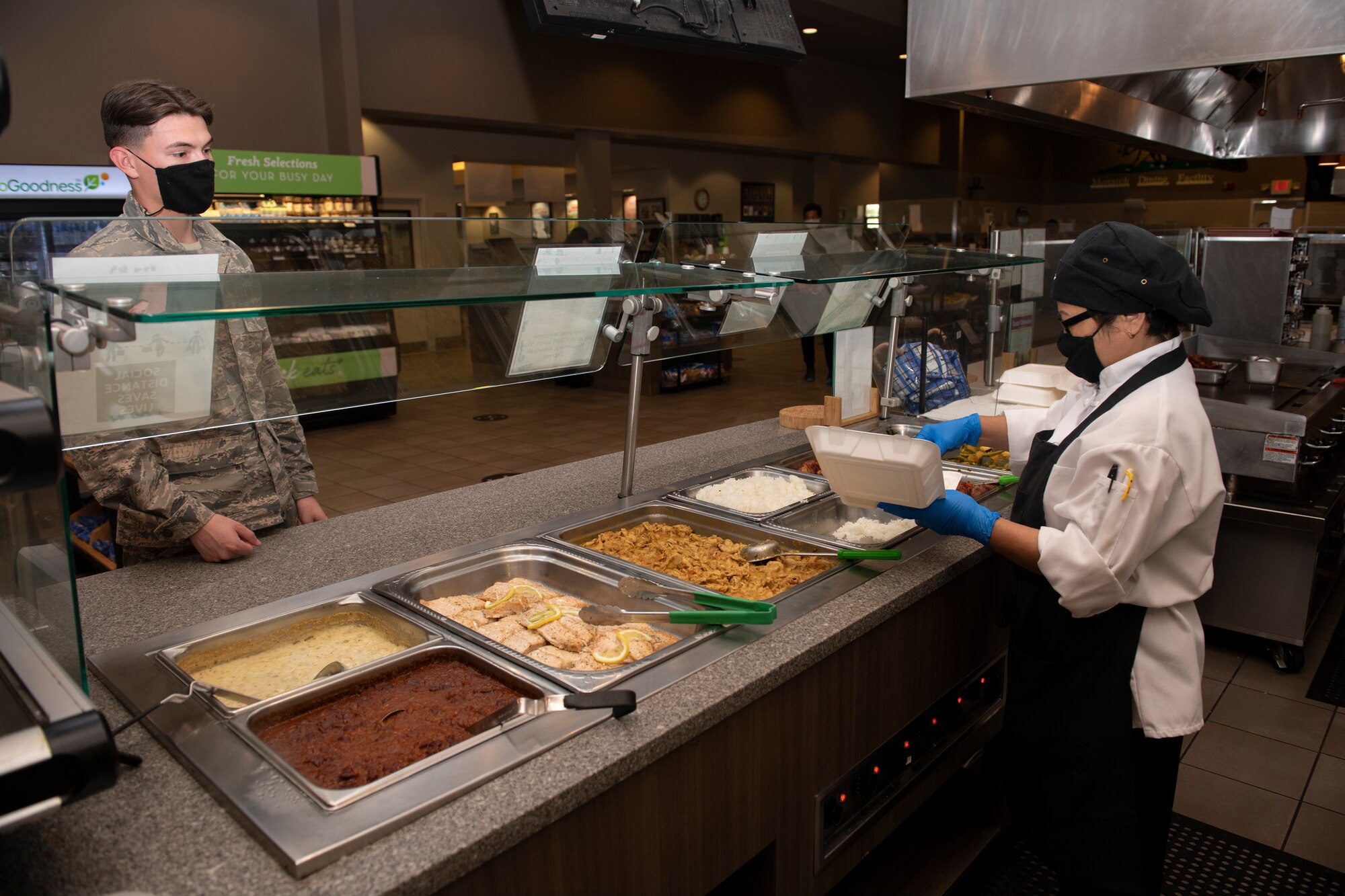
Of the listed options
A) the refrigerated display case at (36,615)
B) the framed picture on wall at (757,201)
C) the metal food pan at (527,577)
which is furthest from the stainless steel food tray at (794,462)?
the framed picture on wall at (757,201)

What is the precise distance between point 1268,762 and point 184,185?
3650 millimetres

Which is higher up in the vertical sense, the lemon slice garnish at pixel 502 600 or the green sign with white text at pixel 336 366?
the green sign with white text at pixel 336 366

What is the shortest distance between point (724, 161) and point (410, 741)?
13.7m

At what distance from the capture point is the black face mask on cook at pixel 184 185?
199cm

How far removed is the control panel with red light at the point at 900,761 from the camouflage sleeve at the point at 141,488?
149 centimetres

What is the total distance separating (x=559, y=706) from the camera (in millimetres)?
1338

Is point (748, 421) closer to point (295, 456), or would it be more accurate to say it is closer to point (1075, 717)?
point (295, 456)

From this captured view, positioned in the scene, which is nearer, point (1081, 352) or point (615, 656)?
point (615, 656)

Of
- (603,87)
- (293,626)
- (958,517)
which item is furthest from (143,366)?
(603,87)

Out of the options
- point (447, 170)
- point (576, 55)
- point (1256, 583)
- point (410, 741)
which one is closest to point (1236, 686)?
point (1256, 583)

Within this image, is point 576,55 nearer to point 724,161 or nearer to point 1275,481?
point 724,161

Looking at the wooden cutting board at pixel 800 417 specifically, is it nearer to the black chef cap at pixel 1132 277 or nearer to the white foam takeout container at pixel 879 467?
the white foam takeout container at pixel 879 467

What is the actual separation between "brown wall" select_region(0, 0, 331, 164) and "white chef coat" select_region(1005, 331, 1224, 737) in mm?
6174

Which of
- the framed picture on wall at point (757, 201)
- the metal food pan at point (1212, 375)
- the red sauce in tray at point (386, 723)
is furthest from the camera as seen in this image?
the framed picture on wall at point (757, 201)
